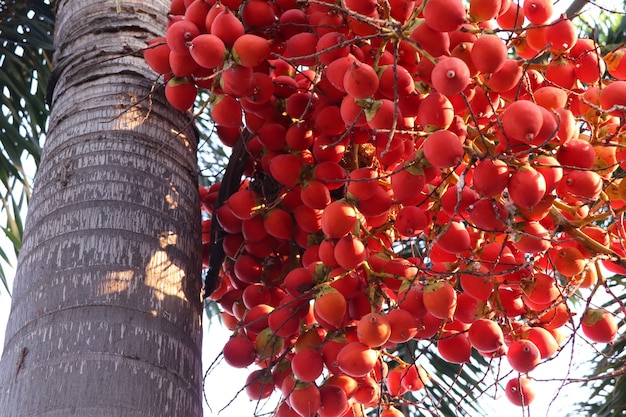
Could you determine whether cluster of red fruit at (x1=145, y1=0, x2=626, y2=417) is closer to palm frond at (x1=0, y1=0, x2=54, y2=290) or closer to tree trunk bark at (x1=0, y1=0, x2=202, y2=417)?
tree trunk bark at (x1=0, y1=0, x2=202, y2=417)

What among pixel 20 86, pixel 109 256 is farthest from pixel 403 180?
pixel 20 86

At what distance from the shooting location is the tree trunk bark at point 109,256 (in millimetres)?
1229

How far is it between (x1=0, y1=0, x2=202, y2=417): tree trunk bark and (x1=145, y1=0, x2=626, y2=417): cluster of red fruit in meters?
0.12

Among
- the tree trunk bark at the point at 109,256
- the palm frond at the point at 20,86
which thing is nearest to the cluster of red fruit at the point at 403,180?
the tree trunk bark at the point at 109,256

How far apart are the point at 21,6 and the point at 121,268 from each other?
1949 millimetres

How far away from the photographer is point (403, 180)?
1351 millimetres

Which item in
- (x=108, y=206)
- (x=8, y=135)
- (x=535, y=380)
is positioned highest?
(x=8, y=135)

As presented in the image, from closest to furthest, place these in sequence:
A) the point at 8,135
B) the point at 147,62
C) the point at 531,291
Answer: the point at 531,291 → the point at 147,62 → the point at 8,135

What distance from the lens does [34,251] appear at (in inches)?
55.9

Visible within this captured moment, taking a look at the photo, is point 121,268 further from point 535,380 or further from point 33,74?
point 33,74

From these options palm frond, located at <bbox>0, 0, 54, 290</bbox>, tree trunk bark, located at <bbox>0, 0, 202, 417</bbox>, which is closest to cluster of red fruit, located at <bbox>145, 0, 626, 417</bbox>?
tree trunk bark, located at <bbox>0, 0, 202, 417</bbox>

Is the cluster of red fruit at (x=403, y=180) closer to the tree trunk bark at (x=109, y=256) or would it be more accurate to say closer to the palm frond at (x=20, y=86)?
the tree trunk bark at (x=109, y=256)

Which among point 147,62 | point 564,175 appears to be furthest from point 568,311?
point 147,62

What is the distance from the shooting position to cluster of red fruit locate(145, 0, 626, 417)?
4.31 ft
